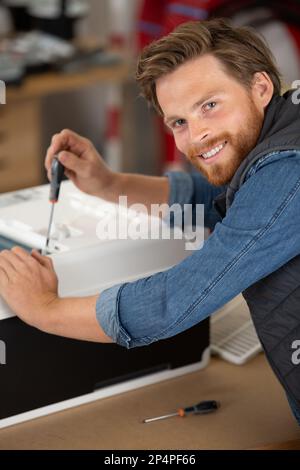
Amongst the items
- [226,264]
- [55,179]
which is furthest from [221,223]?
[55,179]

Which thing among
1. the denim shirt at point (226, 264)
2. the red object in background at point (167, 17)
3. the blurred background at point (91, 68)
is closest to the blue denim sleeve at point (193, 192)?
the denim shirt at point (226, 264)

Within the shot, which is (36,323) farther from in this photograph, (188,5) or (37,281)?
(188,5)

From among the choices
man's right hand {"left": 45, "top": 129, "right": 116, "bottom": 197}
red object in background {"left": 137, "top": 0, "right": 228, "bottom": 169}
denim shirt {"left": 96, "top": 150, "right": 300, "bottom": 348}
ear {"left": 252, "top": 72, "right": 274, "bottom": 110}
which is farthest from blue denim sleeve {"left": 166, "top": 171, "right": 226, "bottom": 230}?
red object in background {"left": 137, "top": 0, "right": 228, "bottom": 169}

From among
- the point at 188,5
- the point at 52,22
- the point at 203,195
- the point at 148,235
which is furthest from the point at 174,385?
the point at 52,22

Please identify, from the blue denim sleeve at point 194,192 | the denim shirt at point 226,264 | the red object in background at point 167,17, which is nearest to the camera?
the denim shirt at point 226,264

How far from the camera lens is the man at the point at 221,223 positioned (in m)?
1.15

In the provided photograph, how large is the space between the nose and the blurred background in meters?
1.89

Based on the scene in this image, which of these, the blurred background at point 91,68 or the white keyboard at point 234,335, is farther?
the blurred background at point 91,68

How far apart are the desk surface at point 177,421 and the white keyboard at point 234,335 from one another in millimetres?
49

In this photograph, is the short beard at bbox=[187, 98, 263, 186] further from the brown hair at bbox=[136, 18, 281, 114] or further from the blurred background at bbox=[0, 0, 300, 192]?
the blurred background at bbox=[0, 0, 300, 192]

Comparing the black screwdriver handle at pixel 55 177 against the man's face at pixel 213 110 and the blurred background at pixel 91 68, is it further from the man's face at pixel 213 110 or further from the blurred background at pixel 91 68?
the blurred background at pixel 91 68

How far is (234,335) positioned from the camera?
5.28 ft

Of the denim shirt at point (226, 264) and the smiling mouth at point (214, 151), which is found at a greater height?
the smiling mouth at point (214, 151)

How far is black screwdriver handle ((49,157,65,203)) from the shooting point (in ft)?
4.98
